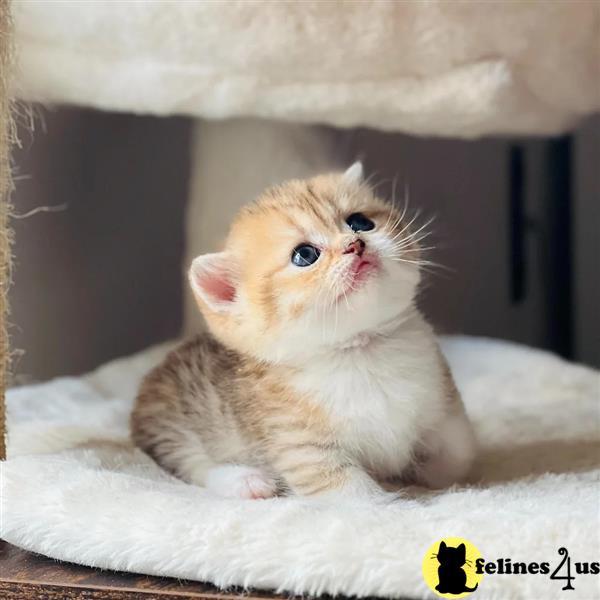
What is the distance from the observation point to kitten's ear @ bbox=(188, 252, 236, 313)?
0.97m

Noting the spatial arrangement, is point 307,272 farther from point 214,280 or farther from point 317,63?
point 317,63

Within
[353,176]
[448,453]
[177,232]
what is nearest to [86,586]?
[448,453]

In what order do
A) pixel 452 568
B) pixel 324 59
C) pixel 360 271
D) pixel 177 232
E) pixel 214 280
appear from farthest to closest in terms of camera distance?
pixel 177 232 < pixel 324 59 < pixel 214 280 < pixel 360 271 < pixel 452 568

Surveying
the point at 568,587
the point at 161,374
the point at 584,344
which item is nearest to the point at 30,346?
the point at 161,374

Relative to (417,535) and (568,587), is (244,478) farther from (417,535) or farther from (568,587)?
(568,587)

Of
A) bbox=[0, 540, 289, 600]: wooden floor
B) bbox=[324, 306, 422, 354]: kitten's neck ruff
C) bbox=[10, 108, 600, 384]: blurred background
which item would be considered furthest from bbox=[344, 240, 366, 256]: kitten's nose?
bbox=[10, 108, 600, 384]: blurred background

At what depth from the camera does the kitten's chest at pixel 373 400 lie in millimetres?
940

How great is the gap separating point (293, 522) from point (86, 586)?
200mm

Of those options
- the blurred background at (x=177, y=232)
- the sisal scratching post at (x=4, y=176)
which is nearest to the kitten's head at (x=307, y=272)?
the sisal scratching post at (x=4, y=176)

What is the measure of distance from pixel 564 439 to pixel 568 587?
57cm

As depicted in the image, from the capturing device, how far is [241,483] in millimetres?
987

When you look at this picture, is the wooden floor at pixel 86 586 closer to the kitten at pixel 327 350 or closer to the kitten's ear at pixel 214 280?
the kitten at pixel 327 350

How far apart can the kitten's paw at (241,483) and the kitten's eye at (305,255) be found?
0.27m

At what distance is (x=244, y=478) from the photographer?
996 millimetres
